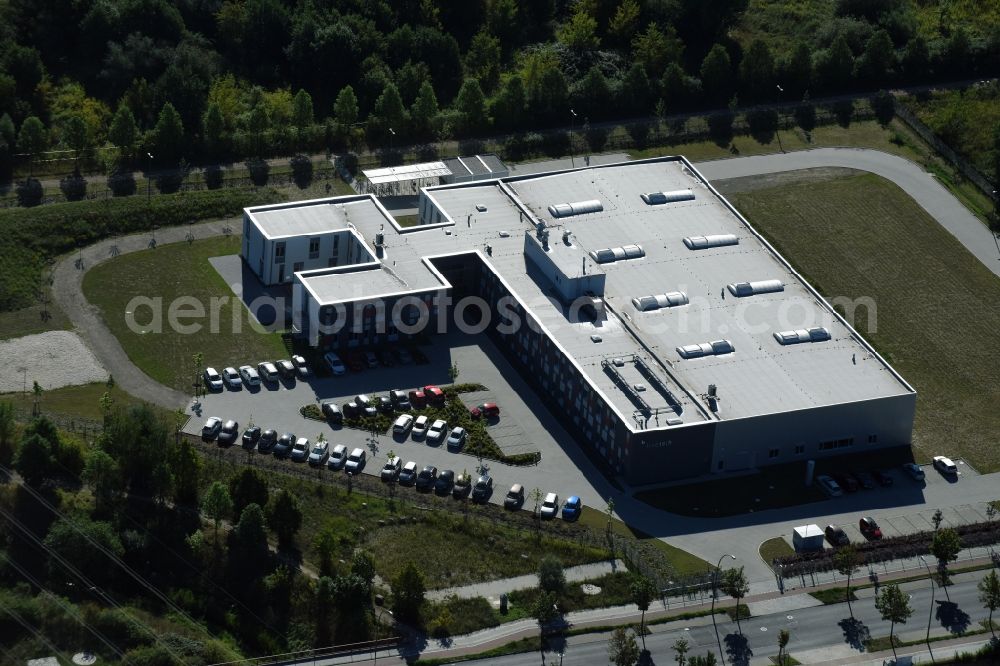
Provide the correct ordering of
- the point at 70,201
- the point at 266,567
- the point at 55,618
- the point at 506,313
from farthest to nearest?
1. the point at 70,201
2. the point at 506,313
3. the point at 266,567
4. the point at 55,618

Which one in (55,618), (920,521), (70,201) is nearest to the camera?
(55,618)

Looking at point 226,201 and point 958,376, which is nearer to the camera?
point 958,376

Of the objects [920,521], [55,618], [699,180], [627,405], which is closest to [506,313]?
[627,405]

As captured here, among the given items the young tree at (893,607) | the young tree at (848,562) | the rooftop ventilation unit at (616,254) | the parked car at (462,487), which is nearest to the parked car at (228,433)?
the parked car at (462,487)

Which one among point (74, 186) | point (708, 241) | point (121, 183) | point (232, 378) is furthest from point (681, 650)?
point (74, 186)

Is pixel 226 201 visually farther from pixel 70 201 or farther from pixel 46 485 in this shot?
pixel 46 485

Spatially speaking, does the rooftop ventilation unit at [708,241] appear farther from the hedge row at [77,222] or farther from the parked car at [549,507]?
the hedge row at [77,222]

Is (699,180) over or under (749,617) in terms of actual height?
over
